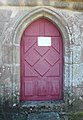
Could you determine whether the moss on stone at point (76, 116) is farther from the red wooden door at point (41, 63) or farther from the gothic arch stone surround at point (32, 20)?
the gothic arch stone surround at point (32, 20)

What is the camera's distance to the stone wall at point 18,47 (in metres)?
5.22

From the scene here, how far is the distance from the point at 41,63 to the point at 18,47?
68cm

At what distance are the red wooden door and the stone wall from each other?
0.64ft

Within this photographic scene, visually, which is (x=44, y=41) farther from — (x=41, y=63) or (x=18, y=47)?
(x=18, y=47)

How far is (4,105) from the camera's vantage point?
5340 millimetres

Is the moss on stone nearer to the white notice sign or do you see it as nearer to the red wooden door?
the red wooden door

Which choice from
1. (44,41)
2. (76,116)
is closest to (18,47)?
(44,41)

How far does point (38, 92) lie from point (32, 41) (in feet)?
4.01

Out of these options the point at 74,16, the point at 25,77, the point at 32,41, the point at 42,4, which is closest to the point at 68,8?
the point at 74,16

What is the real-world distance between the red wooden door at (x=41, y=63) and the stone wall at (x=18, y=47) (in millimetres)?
195

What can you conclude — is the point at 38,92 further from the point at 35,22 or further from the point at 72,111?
the point at 35,22

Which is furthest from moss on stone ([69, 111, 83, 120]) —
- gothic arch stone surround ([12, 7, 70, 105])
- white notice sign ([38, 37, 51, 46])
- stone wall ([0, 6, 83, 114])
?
white notice sign ([38, 37, 51, 46])

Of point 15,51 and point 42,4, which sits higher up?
point 42,4

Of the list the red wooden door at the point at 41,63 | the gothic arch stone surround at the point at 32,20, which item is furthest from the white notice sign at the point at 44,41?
the gothic arch stone surround at the point at 32,20
